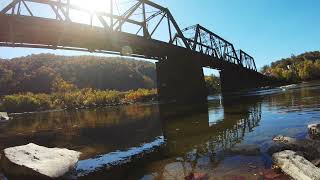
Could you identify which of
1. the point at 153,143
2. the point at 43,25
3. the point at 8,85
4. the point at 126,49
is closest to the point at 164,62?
the point at 126,49

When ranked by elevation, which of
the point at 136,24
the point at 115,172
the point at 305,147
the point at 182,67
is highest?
the point at 136,24

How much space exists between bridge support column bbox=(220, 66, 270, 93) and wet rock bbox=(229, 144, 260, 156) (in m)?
81.5

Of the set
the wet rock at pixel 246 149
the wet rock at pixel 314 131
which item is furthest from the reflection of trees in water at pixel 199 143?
the wet rock at pixel 314 131

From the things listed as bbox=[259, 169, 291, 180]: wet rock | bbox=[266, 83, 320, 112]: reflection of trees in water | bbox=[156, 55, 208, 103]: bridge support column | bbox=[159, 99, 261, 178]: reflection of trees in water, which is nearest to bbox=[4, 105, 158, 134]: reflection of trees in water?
bbox=[156, 55, 208, 103]: bridge support column

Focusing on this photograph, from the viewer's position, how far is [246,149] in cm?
1396

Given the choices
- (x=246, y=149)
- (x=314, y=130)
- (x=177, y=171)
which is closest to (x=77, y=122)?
(x=246, y=149)

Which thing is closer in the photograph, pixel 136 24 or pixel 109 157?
pixel 109 157

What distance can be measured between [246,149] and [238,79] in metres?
91.7

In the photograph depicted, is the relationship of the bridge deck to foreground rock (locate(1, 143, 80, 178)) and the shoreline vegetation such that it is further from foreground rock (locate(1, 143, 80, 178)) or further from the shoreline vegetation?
the shoreline vegetation

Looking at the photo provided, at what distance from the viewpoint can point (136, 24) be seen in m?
43.0

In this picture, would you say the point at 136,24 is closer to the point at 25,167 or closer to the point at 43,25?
the point at 43,25

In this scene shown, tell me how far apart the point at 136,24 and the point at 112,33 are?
5.51 m

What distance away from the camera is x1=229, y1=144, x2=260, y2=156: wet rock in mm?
13329

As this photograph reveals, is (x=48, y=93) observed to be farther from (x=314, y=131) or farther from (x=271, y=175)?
(x=271, y=175)
